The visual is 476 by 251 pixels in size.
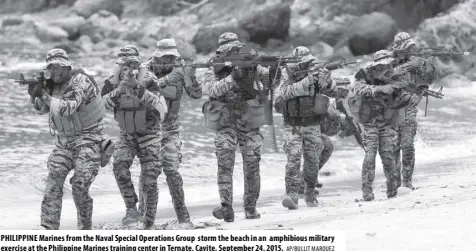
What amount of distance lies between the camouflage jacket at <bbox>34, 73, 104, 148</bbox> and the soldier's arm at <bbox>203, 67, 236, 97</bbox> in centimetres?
135

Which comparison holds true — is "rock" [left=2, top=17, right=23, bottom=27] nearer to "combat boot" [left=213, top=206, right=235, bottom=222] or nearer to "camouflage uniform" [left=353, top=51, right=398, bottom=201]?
"camouflage uniform" [left=353, top=51, right=398, bottom=201]

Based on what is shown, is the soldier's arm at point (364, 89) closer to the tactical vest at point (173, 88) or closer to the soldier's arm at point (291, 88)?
the soldier's arm at point (291, 88)

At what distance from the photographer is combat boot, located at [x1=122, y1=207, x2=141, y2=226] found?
380 inches

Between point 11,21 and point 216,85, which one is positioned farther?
point 11,21

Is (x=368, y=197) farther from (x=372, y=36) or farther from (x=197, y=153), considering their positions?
(x=372, y=36)

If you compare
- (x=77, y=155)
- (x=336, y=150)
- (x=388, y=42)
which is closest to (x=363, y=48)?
(x=388, y=42)

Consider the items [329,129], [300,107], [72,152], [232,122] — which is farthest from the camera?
[329,129]

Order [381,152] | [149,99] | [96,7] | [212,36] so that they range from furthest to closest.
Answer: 1. [96,7]
2. [212,36]
3. [381,152]
4. [149,99]

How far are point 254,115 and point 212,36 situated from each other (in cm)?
4748

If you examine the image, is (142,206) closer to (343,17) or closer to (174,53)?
(174,53)

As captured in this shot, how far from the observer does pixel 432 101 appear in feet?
105

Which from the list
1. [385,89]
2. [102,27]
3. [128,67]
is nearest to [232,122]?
[128,67]

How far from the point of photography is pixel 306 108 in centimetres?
1041

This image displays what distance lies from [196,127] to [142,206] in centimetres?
1445
